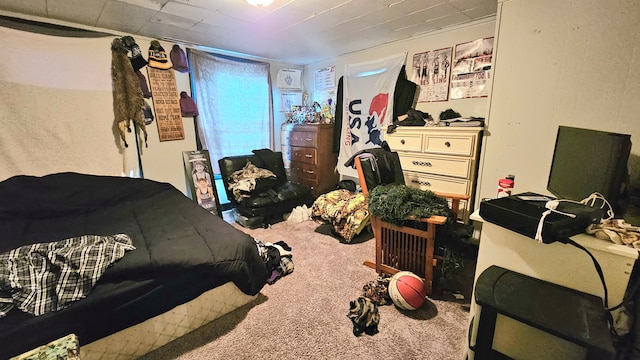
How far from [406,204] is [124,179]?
2.75 metres

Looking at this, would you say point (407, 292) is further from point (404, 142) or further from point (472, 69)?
point (472, 69)

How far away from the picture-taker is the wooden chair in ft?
6.52

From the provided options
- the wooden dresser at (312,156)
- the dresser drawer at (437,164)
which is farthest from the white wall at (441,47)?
the wooden dresser at (312,156)

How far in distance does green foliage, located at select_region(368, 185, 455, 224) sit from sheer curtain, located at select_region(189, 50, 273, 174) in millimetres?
2645

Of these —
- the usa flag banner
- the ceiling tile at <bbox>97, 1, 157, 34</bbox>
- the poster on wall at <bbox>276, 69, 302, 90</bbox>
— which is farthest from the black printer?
the poster on wall at <bbox>276, 69, 302, 90</bbox>

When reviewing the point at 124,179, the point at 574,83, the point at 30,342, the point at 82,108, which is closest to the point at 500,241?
the point at 574,83

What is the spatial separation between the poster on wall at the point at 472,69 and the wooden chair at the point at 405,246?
4.29 feet

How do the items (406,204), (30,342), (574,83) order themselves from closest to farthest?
(30,342)
(574,83)
(406,204)

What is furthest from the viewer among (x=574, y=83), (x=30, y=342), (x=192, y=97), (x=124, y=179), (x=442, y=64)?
(x=192, y=97)

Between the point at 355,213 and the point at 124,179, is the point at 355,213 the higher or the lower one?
the lower one

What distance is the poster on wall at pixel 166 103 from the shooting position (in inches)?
130

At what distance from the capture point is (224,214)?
3.88 meters

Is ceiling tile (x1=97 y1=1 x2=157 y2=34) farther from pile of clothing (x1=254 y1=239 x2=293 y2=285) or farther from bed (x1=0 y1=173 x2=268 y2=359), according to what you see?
pile of clothing (x1=254 y1=239 x2=293 y2=285)

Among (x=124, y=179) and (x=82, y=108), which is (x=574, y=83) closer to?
(x=124, y=179)
